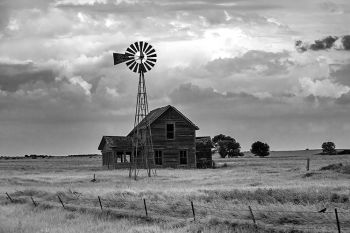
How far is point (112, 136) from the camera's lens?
59.4m

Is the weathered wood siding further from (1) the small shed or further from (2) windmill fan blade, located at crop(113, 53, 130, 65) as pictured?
(2) windmill fan blade, located at crop(113, 53, 130, 65)

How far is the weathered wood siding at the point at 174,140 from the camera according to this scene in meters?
57.1

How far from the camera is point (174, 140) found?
57719 millimetres

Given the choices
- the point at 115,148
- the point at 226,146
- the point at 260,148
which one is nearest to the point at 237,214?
the point at 115,148

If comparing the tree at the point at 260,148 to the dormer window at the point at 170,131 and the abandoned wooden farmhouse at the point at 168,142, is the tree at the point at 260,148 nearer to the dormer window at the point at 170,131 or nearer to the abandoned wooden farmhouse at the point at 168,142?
the abandoned wooden farmhouse at the point at 168,142

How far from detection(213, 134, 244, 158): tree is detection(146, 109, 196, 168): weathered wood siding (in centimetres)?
7772

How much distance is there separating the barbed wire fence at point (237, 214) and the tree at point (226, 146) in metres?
112

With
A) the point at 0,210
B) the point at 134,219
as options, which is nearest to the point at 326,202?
the point at 134,219

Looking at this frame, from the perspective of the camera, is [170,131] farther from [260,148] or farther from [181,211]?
[260,148]

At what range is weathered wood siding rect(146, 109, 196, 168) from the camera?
5706 cm

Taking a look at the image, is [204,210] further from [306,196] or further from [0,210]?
[0,210]

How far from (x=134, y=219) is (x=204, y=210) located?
255cm

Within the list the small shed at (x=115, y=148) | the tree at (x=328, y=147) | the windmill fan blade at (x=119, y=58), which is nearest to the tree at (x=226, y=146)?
the tree at (x=328, y=147)

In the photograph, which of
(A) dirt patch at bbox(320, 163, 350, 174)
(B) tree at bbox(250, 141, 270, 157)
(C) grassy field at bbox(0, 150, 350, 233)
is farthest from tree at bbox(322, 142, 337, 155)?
(C) grassy field at bbox(0, 150, 350, 233)
